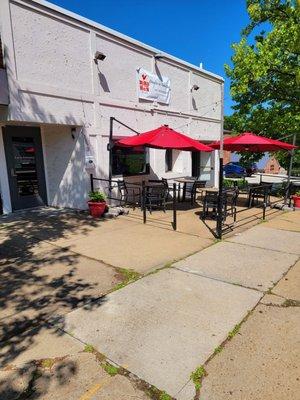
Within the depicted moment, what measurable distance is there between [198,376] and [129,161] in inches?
340

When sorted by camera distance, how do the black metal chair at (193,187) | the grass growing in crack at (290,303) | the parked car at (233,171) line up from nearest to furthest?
the grass growing in crack at (290,303), the black metal chair at (193,187), the parked car at (233,171)

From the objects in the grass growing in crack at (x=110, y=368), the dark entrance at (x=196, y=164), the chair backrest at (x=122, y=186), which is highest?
the dark entrance at (x=196, y=164)

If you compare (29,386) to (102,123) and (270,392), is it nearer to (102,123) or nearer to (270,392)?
(270,392)

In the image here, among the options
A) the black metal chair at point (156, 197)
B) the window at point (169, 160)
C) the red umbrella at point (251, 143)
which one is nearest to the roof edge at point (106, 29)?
the window at point (169, 160)

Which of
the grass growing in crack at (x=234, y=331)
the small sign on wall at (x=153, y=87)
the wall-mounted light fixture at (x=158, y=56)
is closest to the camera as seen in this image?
the grass growing in crack at (x=234, y=331)

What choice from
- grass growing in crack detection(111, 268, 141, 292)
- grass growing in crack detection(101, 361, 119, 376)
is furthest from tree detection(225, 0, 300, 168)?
grass growing in crack detection(101, 361, 119, 376)

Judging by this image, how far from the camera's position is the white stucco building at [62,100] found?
7250mm

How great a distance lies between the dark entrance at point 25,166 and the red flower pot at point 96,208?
1.92 metres

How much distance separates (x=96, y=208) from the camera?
8602 millimetres

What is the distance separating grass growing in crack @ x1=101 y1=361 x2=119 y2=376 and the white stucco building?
604 centimetres

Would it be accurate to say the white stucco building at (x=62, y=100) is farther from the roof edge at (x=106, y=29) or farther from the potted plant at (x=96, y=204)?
the potted plant at (x=96, y=204)

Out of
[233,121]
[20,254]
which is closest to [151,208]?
[20,254]

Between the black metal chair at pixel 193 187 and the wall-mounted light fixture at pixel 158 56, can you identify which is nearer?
the black metal chair at pixel 193 187

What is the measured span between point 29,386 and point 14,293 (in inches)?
72.4
